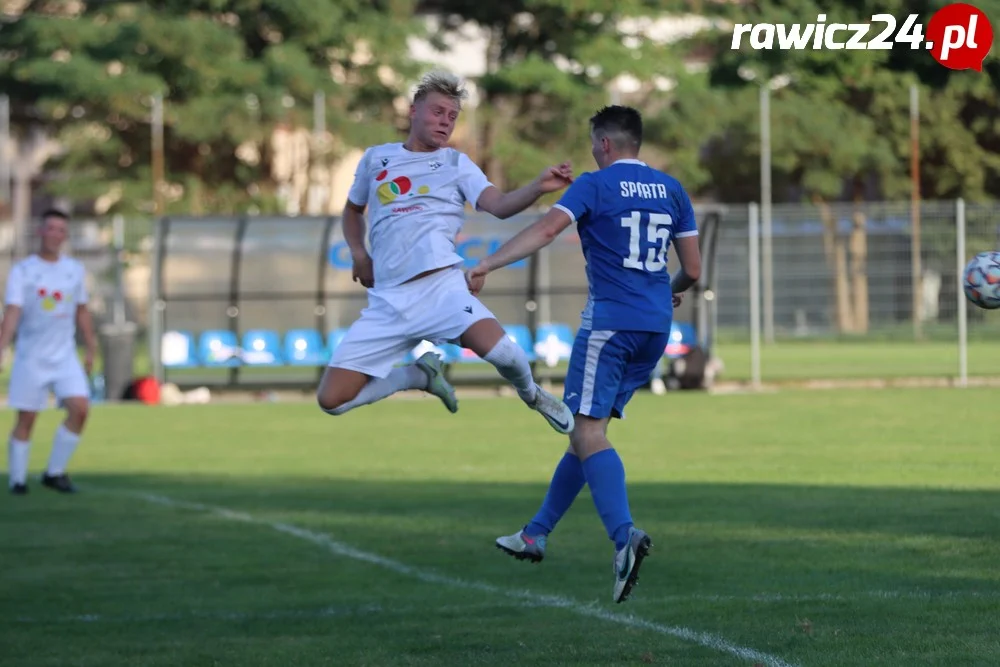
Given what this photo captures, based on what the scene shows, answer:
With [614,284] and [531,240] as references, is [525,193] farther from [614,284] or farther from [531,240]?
[614,284]

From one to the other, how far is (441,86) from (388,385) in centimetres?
149

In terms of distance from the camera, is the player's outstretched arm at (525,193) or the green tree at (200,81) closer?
the player's outstretched arm at (525,193)

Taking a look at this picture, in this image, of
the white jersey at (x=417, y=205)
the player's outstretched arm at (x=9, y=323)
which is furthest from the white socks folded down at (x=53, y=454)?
the white jersey at (x=417, y=205)

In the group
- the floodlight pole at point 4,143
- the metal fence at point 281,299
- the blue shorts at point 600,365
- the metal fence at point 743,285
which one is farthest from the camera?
the floodlight pole at point 4,143

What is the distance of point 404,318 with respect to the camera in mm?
8664

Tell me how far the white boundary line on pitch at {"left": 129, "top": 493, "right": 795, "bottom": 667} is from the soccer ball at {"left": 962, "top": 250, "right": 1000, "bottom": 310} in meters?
2.59

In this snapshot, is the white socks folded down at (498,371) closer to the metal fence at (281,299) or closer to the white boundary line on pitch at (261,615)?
the white boundary line on pitch at (261,615)

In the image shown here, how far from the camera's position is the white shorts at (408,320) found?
8.62m

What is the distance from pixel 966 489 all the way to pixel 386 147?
618cm

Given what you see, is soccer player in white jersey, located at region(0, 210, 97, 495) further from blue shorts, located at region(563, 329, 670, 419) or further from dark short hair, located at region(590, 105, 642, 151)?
dark short hair, located at region(590, 105, 642, 151)

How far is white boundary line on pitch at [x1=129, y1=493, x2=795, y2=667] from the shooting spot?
7.44m

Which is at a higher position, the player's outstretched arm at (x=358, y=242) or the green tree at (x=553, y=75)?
the green tree at (x=553, y=75)

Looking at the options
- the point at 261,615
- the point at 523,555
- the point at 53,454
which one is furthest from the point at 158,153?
the point at 523,555

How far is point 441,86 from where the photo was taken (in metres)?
8.54
